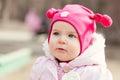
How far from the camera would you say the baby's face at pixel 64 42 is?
3939mm

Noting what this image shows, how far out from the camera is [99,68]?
3.95 m

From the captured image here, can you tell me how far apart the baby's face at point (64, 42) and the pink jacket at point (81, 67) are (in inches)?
2.9

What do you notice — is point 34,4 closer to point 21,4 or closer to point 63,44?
point 21,4

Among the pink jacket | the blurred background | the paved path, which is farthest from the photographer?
the blurred background

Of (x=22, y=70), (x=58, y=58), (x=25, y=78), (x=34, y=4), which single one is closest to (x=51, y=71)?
(x=58, y=58)

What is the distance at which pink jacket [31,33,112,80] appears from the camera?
3932 mm

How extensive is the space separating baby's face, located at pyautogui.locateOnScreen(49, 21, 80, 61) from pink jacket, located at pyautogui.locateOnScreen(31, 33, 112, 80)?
73 millimetres

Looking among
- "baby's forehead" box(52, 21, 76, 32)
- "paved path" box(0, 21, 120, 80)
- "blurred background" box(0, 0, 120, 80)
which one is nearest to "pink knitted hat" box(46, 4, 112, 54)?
"baby's forehead" box(52, 21, 76, 32)

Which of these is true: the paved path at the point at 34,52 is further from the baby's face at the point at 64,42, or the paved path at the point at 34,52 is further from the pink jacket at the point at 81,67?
the baby's face at the point at 64,42

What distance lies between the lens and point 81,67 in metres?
4.00

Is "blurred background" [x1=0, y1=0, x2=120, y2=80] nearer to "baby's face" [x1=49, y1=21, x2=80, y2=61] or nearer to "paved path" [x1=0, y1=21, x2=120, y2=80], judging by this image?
"paved path" [x1=0, y1=21, x2=120, y2=80]

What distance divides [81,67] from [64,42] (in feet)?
0.95

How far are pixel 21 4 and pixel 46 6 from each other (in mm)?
3634

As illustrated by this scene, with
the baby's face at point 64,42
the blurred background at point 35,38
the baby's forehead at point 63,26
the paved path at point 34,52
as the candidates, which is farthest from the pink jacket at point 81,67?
the paved path at point 34,52
